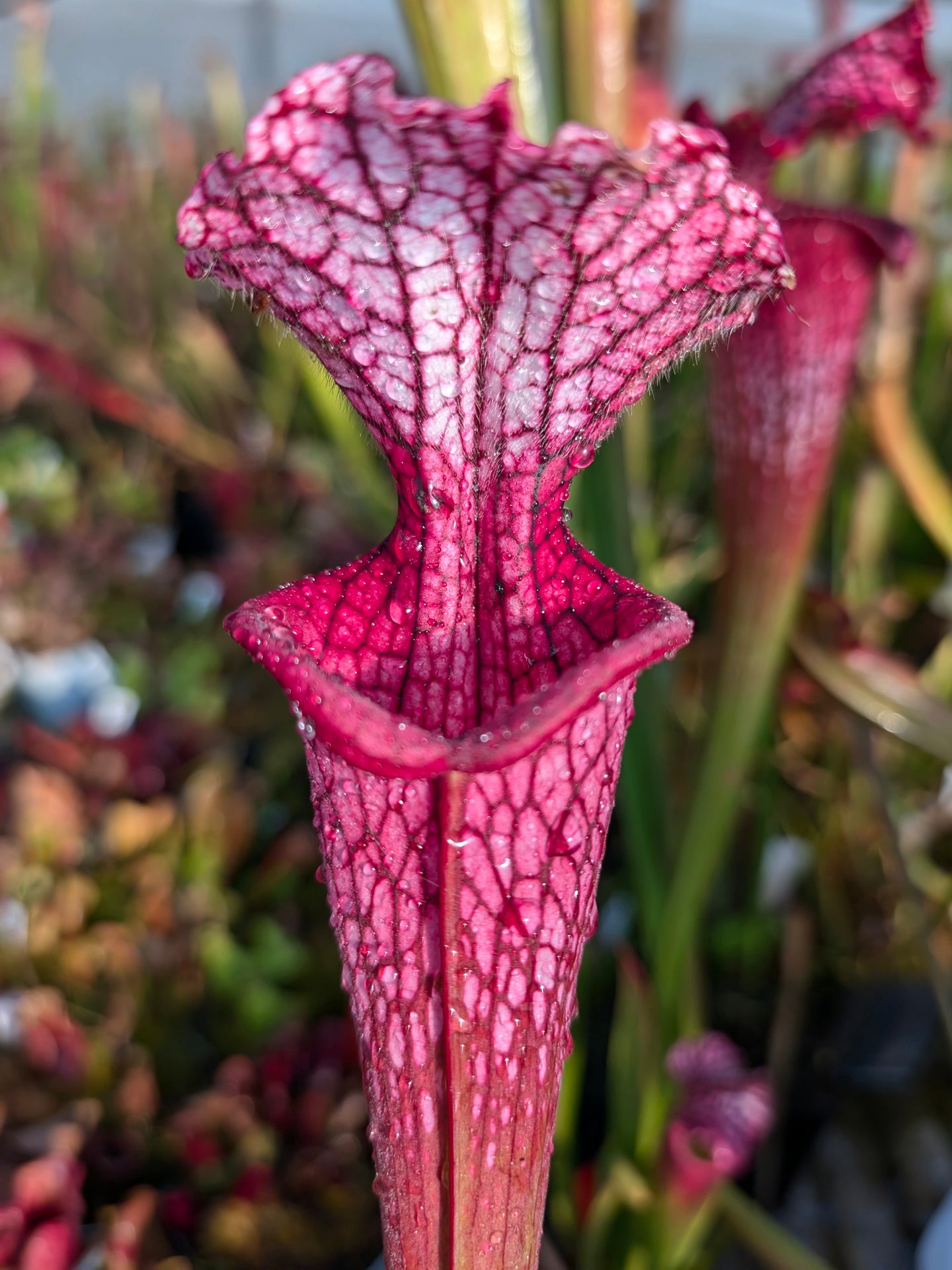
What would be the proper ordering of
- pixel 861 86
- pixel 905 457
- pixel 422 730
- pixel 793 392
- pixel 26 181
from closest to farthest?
pixel 422 730
pixel 861 86
pixel 793 392
pixel 905 457
pixel 26 181

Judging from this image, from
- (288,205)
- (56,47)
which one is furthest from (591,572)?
(56,47)

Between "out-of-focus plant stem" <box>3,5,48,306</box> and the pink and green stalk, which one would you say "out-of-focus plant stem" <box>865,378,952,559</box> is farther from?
"out-of-focus plant stem" <box>3,5,48,306</box>

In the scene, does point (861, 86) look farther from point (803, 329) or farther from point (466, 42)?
point (466, 42)

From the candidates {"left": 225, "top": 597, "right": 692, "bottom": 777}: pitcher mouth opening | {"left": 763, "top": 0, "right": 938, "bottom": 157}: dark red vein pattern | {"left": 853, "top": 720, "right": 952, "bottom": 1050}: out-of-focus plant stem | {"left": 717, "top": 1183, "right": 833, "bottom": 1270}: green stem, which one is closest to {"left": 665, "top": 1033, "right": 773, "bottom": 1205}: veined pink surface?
{"left": 717, "top": 1183, "right": 833, "bottom": 1270}: green stem

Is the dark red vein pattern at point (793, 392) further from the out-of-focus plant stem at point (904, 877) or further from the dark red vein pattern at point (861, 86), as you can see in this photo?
the out-of-focus plant stem at point (904, 877)

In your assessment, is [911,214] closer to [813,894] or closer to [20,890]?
[813,894]

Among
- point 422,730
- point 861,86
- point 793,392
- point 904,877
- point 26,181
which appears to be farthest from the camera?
point 26,181

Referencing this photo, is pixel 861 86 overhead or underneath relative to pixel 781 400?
overhead

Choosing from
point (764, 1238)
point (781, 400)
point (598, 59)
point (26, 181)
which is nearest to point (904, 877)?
point (764, 1238)
